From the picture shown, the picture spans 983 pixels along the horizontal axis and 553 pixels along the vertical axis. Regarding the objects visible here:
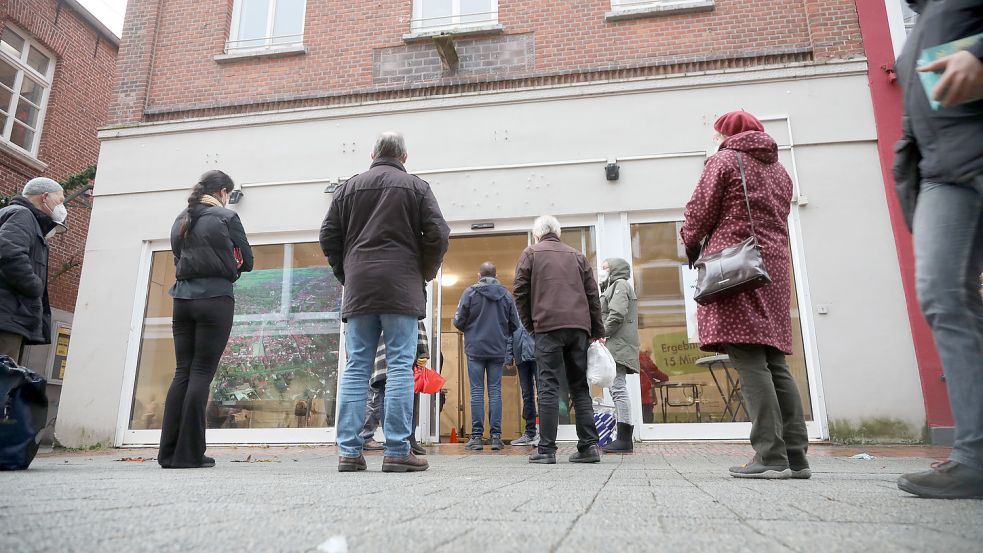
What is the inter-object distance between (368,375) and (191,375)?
127cm

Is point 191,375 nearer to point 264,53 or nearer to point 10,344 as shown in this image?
point 10,344

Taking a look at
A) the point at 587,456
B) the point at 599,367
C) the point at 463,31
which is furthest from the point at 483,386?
the point at 463,31

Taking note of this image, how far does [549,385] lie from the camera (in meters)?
4.67

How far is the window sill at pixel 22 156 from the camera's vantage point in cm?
1029

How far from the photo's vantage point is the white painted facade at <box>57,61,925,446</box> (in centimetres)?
685

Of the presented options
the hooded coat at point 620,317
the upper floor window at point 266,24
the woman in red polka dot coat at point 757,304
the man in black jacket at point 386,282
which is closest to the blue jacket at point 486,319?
the hooded coat at point 620,317

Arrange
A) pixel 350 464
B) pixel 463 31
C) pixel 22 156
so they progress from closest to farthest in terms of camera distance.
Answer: pixel 350 464
pixel 463 31
pixel 22 156

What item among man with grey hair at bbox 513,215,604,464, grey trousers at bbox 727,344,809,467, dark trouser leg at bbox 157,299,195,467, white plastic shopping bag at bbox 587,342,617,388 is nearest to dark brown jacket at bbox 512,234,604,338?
man with grey hair at bbox 513,215,604,464

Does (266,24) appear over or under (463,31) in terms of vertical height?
over

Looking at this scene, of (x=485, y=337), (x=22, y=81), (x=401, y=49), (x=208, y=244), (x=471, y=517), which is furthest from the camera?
(x=22, y=81)

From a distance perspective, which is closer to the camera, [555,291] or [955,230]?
[955,230]

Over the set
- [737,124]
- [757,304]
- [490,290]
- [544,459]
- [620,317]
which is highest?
[737,124]

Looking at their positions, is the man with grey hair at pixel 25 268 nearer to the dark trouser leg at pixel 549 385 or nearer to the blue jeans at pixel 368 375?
the blue jeans at pixel 368 375

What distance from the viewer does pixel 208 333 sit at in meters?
4.13
